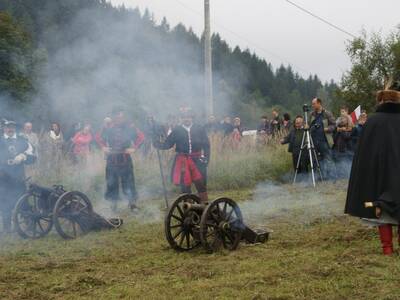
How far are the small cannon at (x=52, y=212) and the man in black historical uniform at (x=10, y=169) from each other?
64 cm

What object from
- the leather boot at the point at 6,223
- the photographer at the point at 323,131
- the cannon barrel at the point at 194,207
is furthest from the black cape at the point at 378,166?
the photographer at the point at 323,131

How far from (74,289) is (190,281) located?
998 mm

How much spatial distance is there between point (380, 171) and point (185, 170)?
12.5 feet

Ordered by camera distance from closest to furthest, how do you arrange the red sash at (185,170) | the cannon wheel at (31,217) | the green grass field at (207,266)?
the green grass field at (207,266)
the cannon wheel at (31,217)
the red sash at (185,170)

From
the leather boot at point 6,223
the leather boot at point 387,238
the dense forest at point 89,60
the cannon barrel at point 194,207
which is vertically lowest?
the leather boot at point 6,223

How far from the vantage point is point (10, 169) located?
8.81m

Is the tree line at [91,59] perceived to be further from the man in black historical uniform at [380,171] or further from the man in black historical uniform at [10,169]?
the man in black historical uniform at [380,171]

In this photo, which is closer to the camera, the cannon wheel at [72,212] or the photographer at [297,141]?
the cannon wheel at [72,212]

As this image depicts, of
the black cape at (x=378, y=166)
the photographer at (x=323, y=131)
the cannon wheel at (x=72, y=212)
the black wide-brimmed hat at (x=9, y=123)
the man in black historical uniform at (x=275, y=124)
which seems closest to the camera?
the black cape at (x=378, y=166)

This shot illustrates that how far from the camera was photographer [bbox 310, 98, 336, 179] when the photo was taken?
40.3ft

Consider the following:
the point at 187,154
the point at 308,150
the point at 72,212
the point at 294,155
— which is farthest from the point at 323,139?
the point at 72,212

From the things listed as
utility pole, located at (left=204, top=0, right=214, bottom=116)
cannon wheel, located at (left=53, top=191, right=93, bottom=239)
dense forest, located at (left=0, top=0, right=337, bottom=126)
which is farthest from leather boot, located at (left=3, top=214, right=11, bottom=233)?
utility pole, located at (left=204, top=0, right=214, bottom=116)

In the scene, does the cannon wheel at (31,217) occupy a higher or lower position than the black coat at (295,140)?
lower

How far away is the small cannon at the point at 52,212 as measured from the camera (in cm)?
795
